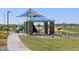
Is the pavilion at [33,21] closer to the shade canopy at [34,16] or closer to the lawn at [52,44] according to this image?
the shade canopy at [34,16]

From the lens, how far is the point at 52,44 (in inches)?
207

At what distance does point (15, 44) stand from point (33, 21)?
43 centimetres

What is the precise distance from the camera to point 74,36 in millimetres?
5266

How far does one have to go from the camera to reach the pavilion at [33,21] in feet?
17.3

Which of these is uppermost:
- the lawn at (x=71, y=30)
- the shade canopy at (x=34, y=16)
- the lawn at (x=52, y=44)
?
the shade canopy at (x=34, y=16)

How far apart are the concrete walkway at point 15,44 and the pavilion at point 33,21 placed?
0.58ft

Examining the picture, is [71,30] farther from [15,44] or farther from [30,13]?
[15,44]

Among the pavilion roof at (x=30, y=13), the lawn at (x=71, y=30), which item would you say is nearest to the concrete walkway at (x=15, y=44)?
the pavilion roof at (x=30, y=13)
